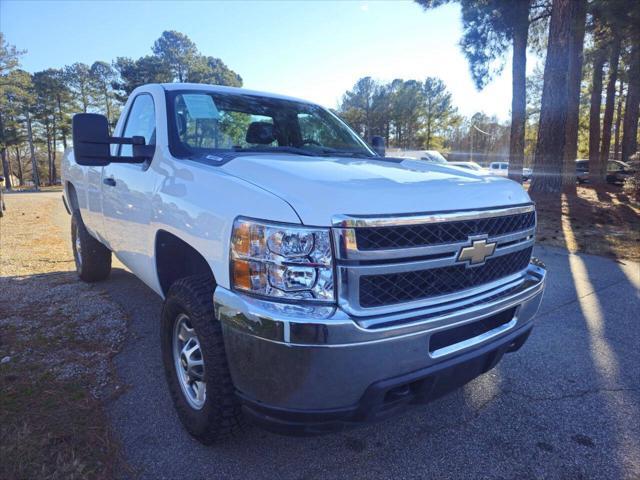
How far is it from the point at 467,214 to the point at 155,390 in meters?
2.19

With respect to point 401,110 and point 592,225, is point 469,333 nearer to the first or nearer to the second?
point 592,225

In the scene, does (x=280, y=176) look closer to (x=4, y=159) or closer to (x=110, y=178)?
(x=110, y=178)

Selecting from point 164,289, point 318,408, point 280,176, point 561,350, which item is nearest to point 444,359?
point 318,408

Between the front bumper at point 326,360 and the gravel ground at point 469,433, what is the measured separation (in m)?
0.29

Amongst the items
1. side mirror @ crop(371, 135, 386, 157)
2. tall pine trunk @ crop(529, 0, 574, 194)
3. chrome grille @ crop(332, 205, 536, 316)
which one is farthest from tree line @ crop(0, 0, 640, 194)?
chrome grille @ crop(332, 205, 536, 316)

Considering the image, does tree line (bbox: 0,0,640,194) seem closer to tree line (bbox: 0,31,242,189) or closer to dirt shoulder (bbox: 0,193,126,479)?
tree line (bbox: 0,31,242,189)

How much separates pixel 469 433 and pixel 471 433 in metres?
0.01

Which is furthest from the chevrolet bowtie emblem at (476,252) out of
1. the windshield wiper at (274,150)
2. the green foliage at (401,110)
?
the green foliage at (401,110)

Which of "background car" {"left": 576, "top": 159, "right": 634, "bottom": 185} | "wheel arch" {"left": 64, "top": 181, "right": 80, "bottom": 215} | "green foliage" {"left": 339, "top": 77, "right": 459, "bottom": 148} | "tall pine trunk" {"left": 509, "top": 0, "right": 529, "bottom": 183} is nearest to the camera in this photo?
"wheel arch" {"left": 64, "top": 181, "right": 80, "bottom": 215}

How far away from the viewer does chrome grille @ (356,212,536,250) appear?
163 centimetres

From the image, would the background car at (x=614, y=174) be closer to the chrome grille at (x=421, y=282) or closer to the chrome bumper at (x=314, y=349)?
the chrome grille at (x=421, y=282)

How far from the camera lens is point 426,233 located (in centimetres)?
177

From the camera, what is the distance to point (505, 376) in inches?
115

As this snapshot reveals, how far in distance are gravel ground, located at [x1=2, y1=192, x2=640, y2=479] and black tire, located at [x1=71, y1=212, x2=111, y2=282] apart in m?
1.66
